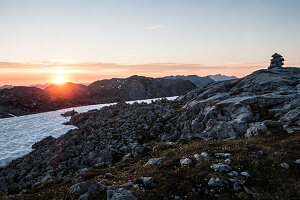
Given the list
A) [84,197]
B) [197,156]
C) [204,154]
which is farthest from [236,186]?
[84,197]

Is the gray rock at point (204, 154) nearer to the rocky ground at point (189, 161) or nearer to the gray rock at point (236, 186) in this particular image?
the rocky ground at point (189, 161)

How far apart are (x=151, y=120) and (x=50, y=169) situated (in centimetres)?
2092

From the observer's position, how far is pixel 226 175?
1391 centimetres

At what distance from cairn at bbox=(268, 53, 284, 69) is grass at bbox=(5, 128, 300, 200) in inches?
3094

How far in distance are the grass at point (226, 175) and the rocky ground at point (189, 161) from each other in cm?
5

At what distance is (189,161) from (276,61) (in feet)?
294

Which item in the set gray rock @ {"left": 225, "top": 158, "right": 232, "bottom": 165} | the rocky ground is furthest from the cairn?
gray rock @ {"left": 225, "top": 158, "right": 232, "bottom": 165}

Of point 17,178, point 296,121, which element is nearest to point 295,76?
point 296,121

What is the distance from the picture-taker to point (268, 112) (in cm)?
2972

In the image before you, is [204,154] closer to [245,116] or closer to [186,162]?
[186,162]

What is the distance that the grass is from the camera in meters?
12.2

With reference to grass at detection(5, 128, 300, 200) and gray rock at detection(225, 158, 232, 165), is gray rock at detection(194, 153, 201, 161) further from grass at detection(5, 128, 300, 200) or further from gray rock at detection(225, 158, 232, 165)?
gray rock at detection(225, 158, 232, 165)

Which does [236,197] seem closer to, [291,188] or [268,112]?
[291,188]

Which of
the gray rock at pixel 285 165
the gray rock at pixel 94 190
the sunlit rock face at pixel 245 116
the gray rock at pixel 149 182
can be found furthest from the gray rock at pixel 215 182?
the sunlit rock face at pixel 245 116
